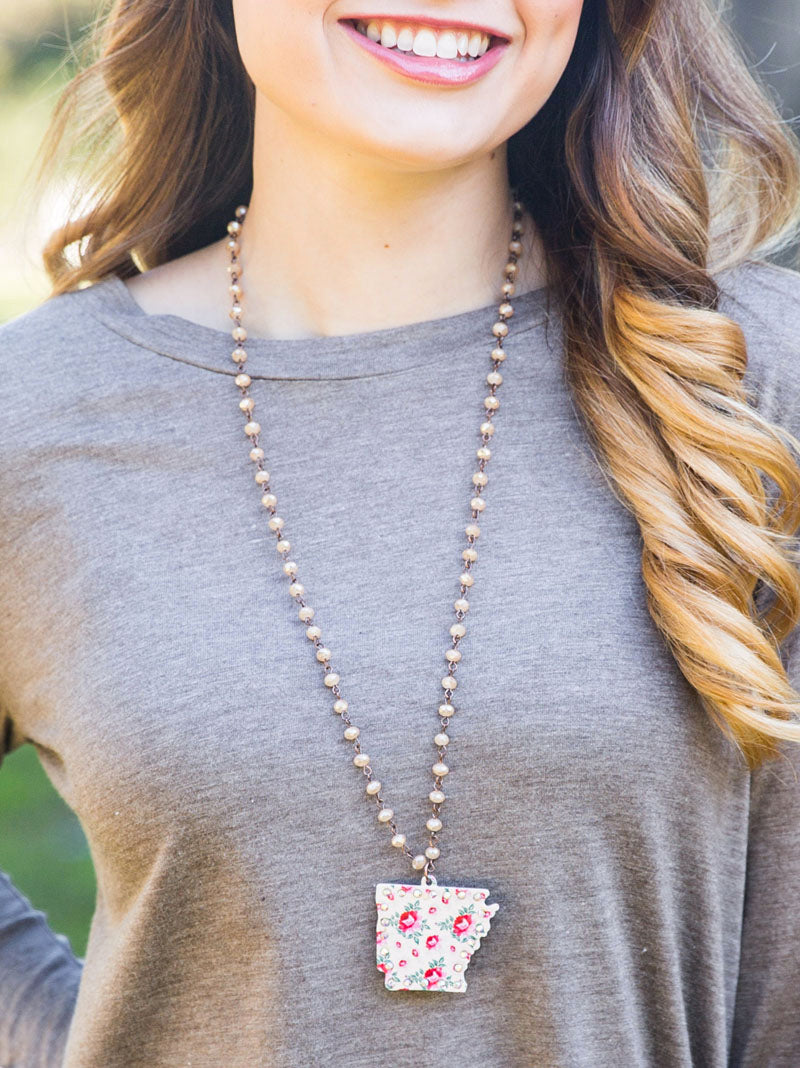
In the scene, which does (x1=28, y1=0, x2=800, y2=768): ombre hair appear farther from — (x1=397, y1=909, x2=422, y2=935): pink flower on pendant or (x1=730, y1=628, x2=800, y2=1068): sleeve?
(x1=397, y1=909, x2=422, y2=935): pink flower on pendant

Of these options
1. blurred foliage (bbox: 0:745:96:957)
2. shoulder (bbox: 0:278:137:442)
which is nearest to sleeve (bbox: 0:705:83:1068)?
shoulder (bbox: 0:278:137:442)

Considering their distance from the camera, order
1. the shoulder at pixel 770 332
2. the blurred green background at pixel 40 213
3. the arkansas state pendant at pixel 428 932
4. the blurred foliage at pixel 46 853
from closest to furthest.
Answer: the arkansas state pendant at pixel 428 932 < the shoulder at pixel 770 332 < the blurred green background at pixel 40 213 < the blurred foliage at pixel 46 853

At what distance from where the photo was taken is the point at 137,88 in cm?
198

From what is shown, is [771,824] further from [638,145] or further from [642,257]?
[638,145]

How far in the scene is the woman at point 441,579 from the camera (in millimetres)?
1482

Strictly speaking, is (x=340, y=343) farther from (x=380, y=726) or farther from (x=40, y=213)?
(x=40, y=213)

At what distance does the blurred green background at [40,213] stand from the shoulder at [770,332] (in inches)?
29.9

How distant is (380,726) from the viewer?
4.91ft

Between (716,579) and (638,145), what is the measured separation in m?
0.59

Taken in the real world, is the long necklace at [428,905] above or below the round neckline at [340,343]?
below

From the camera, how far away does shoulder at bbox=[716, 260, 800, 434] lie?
5.17 ft

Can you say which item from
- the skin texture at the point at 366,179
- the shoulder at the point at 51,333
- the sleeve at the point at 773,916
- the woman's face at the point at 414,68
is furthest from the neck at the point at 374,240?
the sleeve at the point at 773,916

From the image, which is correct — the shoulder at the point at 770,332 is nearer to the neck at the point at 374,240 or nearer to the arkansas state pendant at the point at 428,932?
the neck at the point at 374,240

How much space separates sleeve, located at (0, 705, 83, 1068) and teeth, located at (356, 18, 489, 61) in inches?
40.7
